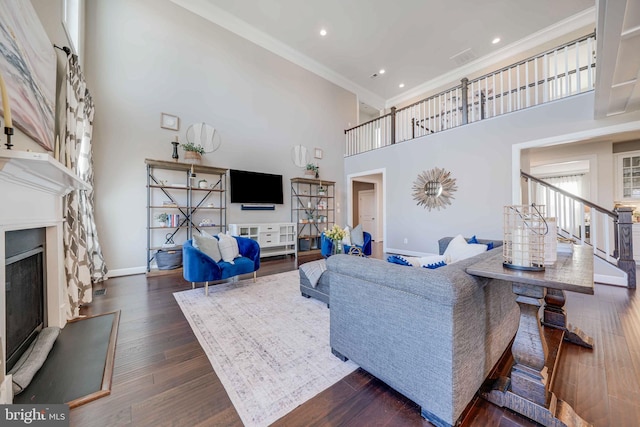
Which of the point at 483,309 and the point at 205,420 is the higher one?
the point at 483,309

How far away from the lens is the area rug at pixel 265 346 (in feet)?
4.44

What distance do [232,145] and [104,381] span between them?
4418mm

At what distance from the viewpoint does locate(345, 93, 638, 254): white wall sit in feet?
11.8

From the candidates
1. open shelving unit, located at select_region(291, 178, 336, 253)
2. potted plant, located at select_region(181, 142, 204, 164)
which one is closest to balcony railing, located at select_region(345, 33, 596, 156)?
open shelving unit, located at select_region(291, 178, 336, 253)

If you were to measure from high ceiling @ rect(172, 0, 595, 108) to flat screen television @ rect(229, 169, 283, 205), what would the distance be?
3141 millimetres

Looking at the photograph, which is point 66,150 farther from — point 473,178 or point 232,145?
point 473,178

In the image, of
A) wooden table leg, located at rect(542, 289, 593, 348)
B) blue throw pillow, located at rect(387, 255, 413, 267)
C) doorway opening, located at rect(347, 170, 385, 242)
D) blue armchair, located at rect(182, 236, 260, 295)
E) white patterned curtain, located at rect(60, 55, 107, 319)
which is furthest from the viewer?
doorway opening, located at rect(347, 170, 385, 242)

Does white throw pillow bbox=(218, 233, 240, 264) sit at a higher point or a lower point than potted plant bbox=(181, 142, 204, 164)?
lower

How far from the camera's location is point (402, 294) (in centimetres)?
125

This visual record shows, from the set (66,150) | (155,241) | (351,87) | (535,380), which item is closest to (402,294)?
(535,380)

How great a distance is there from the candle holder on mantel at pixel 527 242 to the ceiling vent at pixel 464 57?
6465 millimetres

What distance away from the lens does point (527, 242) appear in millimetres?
1146

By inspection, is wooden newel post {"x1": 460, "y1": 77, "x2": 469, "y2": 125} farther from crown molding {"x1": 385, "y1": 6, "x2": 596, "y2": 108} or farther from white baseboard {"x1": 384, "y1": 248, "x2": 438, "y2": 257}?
white baseboard {"x1": 384, "y1": 248, "x2": 438, "y2": 257}

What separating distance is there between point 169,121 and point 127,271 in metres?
2.74
